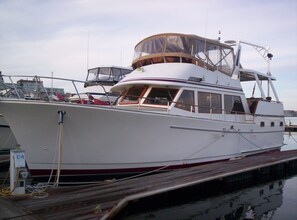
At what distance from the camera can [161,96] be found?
31.7ft

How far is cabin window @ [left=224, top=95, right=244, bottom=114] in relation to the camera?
35.6 feet

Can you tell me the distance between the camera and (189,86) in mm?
9594

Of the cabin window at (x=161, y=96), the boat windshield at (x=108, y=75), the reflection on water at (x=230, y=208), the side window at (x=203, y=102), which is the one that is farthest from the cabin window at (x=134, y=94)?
the boat windshield at (x=108, y=75)

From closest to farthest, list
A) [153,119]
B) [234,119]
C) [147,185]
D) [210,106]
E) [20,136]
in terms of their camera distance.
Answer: [147,185]
[20,136]
[153,119]
[210,106]
[234,119]

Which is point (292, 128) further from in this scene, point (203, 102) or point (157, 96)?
point (157, 96)

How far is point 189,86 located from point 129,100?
200 cm

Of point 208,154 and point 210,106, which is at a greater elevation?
point 210,106

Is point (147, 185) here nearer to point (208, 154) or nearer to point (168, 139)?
point (168, 139)

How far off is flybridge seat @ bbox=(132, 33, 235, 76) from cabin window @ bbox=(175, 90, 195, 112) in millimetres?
1180

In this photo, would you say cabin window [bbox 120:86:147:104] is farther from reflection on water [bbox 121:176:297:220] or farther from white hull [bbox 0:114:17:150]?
white hull [bbox 0:114:17:150]

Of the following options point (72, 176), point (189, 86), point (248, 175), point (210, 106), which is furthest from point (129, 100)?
point (248, 175)

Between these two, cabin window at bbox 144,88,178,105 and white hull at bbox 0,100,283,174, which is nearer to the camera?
white hull at bbox 0,100,283,174

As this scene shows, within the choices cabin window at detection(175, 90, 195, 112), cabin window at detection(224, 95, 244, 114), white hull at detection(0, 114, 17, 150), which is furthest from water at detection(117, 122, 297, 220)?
white hull at detection(0, 114, 17, 150)

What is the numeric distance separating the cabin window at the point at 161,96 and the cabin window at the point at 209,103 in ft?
3.03
